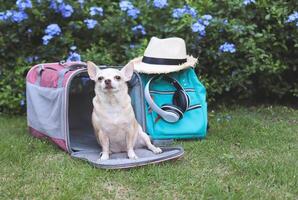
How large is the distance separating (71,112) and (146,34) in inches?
49.8

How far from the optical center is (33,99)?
397 centimetres

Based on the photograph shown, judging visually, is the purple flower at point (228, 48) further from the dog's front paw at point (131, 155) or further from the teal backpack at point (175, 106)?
the dog's front paw at point (131, 155)

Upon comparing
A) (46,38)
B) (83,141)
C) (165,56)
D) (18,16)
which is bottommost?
(83,141)

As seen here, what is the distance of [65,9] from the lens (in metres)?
4.84

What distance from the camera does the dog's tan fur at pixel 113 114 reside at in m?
3.45

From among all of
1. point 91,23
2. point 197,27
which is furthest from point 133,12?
point 197,27

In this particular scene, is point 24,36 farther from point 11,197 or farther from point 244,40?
point 11,197

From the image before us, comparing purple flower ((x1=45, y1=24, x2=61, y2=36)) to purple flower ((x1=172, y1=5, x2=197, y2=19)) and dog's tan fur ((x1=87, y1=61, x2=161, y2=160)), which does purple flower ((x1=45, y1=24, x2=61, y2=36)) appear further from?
dog's tan fur ((x1=87, y1=61, x2=161, y2=160))

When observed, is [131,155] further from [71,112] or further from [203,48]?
[203,48]

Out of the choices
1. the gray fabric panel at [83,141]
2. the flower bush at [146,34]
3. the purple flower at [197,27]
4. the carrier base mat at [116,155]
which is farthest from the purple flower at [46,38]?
the purple flower at [197,27]

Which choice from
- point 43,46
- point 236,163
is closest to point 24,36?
point 43,46

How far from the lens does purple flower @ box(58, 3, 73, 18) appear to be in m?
4.84

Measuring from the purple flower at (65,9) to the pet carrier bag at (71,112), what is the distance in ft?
2.91

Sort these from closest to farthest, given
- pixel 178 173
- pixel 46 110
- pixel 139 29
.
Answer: pixel 178 173
pixel 46 110
pixel 139 29
